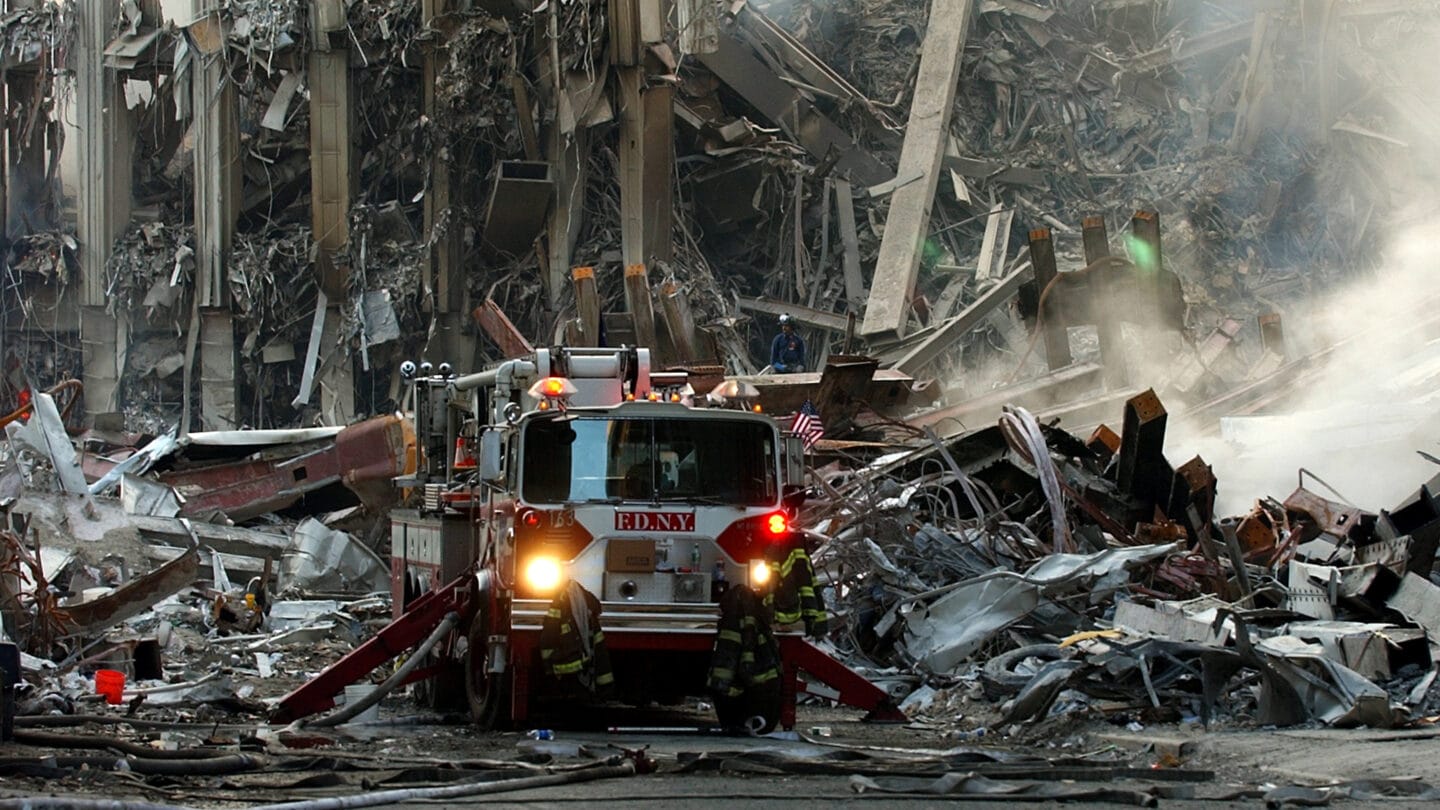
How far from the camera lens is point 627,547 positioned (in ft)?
35.8

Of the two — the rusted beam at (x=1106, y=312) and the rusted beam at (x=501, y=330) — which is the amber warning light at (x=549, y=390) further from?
the rusted beam at (x=1106, y=312)

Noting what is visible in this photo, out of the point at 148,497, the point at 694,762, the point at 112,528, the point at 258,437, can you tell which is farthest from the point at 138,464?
the point at 694,762

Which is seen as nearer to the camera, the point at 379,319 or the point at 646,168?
the point at 646,168

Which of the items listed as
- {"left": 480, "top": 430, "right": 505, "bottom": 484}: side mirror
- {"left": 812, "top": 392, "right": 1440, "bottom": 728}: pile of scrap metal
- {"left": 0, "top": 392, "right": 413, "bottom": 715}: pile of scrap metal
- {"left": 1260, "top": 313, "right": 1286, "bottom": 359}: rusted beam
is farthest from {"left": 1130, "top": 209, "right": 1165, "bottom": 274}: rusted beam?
{"left": 480, "top": 430, "right": 505, "bottom": 484}: side mirror

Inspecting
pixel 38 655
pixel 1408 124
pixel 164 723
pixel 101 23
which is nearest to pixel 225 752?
pixel 164 723

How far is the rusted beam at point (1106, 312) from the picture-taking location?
21125 millimetres

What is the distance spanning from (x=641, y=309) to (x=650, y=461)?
10319 millimetres

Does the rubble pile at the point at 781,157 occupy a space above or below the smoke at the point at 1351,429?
above

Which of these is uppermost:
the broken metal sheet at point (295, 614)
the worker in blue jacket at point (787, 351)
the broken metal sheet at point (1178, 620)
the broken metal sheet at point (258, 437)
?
the worker in blue jacket at point (787, 351)

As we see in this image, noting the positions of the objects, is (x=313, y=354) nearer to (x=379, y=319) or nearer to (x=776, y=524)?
(x=379, y=319)

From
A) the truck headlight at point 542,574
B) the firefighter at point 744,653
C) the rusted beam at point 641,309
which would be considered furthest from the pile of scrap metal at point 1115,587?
the rusted beam at point 641,309

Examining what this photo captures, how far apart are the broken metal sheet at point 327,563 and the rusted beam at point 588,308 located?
3378 millimetres

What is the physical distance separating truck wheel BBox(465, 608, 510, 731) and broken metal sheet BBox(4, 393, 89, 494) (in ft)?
28.8

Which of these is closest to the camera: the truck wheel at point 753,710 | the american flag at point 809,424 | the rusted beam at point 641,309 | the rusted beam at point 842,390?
the truck wheel at point 753,710
